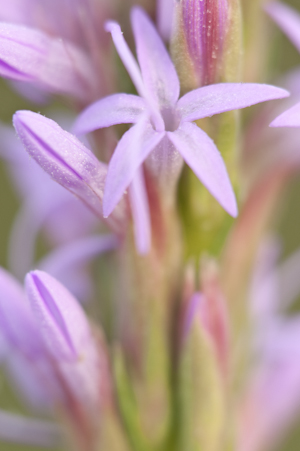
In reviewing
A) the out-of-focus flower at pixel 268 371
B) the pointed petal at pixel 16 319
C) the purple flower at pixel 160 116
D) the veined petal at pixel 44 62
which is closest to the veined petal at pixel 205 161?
the purple flower at pixel 160 116

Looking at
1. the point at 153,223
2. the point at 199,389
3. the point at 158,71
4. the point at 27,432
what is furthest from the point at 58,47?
the point at 27,432

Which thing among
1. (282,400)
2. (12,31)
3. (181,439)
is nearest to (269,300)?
(282,400)

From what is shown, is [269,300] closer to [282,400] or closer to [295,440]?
[282,400]

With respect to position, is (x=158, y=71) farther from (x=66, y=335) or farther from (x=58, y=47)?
(x=66, y=335)

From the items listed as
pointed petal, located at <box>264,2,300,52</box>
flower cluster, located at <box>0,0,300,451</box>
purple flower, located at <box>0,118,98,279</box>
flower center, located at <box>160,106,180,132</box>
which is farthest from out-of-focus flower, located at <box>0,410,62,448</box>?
pointed petal, located at <box>264,2,300,52</box>

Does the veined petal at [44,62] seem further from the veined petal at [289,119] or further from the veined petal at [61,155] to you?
the veined petal at [289,119]
